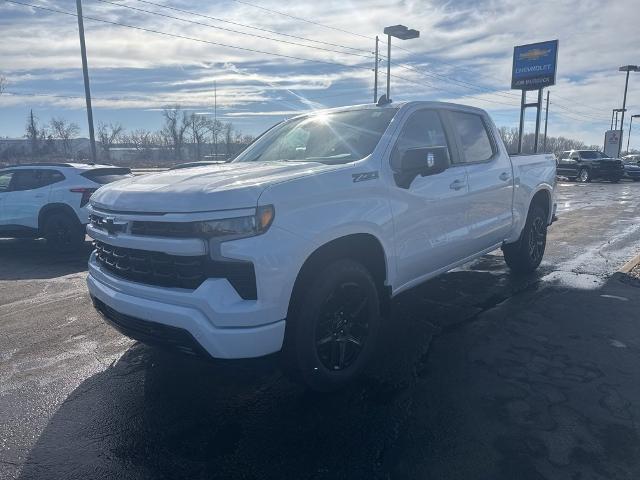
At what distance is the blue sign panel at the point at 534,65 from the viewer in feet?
111

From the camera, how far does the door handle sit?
179 inches

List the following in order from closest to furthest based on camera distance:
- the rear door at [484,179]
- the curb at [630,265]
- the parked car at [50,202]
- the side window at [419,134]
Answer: the side window at [419,134] < the rear door at [484,179] < the curb at [630,265] < the parked car at [50,202]

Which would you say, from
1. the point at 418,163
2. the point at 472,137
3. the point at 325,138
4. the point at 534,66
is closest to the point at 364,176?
the point at 418,163

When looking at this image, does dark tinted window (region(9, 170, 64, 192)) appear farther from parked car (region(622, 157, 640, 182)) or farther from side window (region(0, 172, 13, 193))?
parked car (region(622, 157, 640, 182))

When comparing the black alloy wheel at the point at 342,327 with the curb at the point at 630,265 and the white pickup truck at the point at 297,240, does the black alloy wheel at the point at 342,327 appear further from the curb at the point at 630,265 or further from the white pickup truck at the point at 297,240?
the curb at the point at 630,265

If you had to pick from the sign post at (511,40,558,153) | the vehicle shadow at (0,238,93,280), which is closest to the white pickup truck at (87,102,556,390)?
the vehicle shadow at (0,238,93,280)

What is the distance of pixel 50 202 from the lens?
8977 millimetres

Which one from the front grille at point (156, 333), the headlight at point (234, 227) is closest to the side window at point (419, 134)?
the headlight at point (234, 227)

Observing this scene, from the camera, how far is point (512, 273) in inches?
263

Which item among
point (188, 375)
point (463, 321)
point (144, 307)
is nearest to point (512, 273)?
point (463, 321)

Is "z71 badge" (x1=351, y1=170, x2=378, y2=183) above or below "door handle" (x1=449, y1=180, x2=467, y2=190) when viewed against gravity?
above

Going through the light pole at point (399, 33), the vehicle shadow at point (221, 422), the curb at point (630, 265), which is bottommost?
the vehicle shadow at point (221, 422)

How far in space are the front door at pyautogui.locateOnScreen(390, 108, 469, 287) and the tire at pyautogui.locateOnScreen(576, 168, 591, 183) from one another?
2947cm

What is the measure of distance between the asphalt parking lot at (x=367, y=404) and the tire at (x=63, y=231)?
380 cm
